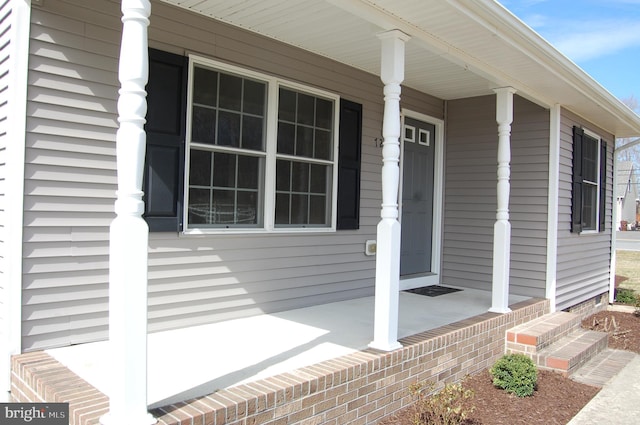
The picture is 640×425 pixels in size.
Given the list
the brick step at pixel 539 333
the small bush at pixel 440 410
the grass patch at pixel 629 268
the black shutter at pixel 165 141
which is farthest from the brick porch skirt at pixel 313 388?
the grass patch at pixel 629 268

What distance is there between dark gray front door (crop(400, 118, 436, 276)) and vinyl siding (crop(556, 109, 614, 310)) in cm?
155

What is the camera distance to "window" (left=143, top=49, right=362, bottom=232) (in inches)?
140

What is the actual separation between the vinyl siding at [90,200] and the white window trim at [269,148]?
2.5 inches

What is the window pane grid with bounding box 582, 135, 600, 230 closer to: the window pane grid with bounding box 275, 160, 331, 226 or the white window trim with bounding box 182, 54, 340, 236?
the white window trim with bounding box 182, 54, 340, 236

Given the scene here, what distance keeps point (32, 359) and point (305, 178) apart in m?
2.67

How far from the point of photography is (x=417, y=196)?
622cm

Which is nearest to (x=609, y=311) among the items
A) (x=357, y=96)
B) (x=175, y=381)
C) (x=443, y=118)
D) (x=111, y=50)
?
(x=443, y=118)

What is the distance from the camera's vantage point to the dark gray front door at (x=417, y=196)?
19.7 feet

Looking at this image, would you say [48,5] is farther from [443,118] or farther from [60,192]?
[443,118]

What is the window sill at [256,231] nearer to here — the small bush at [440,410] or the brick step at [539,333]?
the small bush at [440,410]

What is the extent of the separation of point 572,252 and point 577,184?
2.90 feet

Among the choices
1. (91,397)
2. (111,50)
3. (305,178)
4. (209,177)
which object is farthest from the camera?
(305,178)

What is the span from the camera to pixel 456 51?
4012 millimetres

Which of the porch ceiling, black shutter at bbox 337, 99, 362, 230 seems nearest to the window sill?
black shutter at bbox 337, 99, 362, 230
